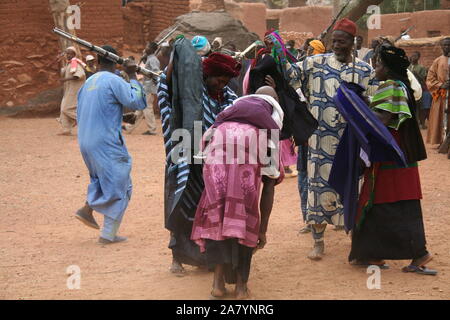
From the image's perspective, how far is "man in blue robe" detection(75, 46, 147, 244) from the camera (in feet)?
23.6

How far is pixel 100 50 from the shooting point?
7.19m

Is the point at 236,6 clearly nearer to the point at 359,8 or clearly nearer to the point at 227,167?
the point at 359,8

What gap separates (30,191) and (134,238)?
311 cm

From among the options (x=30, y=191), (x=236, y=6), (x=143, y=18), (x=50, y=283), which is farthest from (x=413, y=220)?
(x=236, y=6)

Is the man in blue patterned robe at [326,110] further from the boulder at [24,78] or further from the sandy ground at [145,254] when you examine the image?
the boulder at [24,78]

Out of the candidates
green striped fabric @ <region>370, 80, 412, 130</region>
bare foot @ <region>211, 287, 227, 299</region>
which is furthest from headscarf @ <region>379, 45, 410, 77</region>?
bare foot @ <region>211, 287, 227, 299</region>

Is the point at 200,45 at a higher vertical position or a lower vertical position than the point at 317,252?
higher

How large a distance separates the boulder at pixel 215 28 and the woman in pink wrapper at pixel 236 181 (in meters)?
14.9

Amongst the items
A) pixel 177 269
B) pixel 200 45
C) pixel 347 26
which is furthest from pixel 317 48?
pixel 177 269

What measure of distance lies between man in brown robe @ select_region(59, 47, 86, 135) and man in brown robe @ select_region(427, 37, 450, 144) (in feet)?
23.7

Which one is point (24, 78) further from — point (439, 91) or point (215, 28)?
point (439, 91)

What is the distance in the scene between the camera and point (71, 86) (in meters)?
16.3

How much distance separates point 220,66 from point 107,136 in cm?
187

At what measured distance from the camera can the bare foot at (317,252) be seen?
22.0 ft
